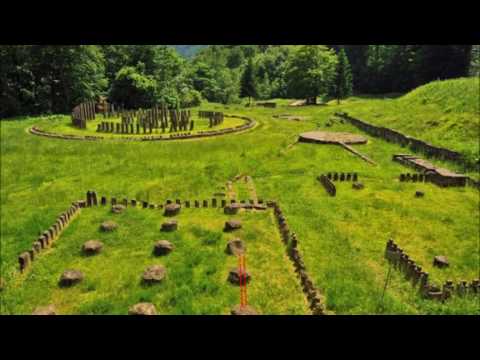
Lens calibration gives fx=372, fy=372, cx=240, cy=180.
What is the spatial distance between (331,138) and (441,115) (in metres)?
9.43

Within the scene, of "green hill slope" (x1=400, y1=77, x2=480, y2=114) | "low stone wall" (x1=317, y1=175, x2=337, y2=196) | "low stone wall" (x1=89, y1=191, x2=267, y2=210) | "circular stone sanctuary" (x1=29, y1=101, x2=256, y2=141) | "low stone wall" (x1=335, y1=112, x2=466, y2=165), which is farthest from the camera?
"circular stone sanctuary" (x1=29, y1=101, x2=256, y2=141)

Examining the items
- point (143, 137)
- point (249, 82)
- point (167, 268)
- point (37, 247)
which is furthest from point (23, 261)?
point (249, 82)

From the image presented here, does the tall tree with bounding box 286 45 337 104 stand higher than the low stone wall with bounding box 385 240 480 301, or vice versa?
the tall tree with bounding box 286 45 337 104

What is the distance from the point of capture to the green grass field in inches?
395

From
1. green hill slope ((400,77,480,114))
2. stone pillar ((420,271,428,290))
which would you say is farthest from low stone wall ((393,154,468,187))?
stone pillar ((420,271,428,290))

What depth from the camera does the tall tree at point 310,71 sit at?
62.0 meters

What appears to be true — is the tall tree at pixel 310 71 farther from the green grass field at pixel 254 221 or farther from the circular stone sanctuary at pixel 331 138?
the green grass field at pixel 254 221

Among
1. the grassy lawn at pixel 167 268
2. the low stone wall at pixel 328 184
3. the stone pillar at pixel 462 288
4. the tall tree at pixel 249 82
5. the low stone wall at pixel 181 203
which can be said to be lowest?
the grassy lawn at pixel 167 268

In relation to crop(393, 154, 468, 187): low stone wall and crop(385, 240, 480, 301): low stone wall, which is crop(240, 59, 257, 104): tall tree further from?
crop(385, 240, 480, 301): low stone wall

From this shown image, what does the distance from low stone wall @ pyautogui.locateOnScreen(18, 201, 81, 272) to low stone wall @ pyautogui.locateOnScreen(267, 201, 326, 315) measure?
8.24 metres

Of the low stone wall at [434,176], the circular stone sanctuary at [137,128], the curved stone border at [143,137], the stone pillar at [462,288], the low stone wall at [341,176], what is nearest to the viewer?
the stone pillar at [462,288]

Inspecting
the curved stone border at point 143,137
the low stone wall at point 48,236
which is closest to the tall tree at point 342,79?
the curved stone border at point 143,137

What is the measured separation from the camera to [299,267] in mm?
11203

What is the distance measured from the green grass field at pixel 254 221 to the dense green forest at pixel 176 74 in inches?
996
